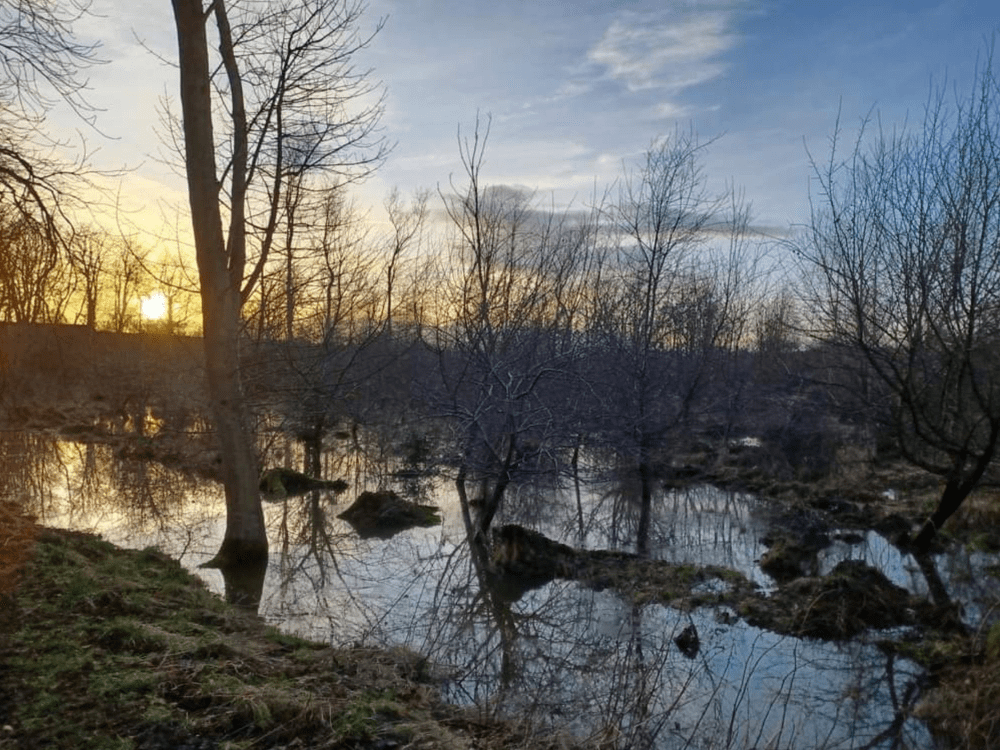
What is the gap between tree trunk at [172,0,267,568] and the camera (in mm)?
9141

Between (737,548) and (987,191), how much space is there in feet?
19.9

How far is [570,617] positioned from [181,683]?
4760mm

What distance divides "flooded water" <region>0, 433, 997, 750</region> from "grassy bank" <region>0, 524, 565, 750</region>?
0.72m

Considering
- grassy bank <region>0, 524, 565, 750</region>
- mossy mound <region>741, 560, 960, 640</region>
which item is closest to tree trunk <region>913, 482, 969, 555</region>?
mossy mound <region>741, 560, 960, 640</region>

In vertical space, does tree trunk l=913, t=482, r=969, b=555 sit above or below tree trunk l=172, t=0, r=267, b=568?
below

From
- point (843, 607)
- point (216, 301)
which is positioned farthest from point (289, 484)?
point (843, 607)

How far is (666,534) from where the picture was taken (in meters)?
13.7

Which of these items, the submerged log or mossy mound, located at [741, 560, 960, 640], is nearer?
mossy mound, located at [741, 560, 960, 640]

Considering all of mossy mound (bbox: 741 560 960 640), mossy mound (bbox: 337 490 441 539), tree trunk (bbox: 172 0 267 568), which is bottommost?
mossy mound (bbox: 741 560 960 640)

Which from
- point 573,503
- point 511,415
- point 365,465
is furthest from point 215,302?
point 365,465

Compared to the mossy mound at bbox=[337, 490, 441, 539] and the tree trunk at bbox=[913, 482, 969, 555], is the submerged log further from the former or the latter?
the tree trunk at bbox=[913, 482, 969, 555]

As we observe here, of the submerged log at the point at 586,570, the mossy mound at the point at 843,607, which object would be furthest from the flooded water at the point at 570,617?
the submerged log at the point at 586,570

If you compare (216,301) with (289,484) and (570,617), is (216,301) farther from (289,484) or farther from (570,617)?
(289,484)

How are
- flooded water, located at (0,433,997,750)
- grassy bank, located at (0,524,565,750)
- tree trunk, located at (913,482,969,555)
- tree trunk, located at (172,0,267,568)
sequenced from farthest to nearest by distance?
tree trunk, located at (913,482,969,555) → tree trunk, located at (172,0,267,568) → flooded water, located at (0,433,997,750) → grassy bank, located at (0,524,565,750)
